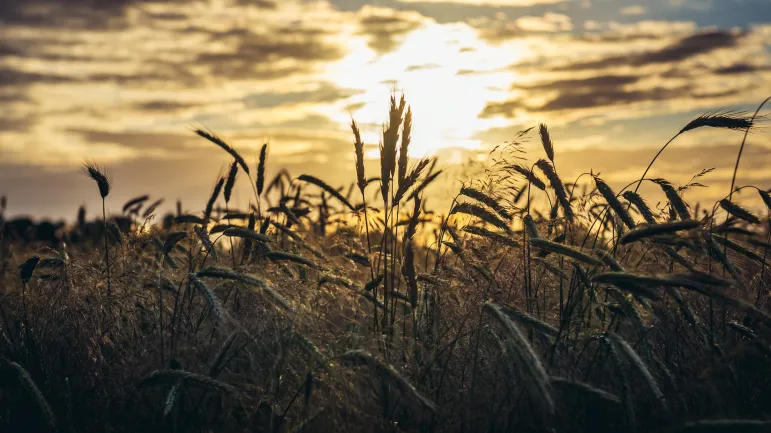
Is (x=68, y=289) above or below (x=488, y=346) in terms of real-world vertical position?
above

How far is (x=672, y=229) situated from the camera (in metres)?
3.27

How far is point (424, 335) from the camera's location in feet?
14.8

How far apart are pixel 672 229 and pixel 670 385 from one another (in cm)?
107

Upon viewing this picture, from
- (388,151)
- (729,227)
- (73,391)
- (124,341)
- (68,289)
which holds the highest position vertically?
(388,151)

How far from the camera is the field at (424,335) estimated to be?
3465mm

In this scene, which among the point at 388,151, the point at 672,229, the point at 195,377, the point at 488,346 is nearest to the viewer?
the point at 672,229

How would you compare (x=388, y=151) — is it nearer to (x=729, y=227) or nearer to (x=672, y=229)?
(x=672, y=229)

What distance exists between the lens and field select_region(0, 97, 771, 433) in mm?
→ 3465

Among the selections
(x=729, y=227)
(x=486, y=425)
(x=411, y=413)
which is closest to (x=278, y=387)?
(x=411, y=413)

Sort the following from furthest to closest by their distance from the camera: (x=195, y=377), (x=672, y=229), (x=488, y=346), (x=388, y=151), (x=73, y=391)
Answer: (x=73, y=391) < (x=488, y=346) < (x=388, y=151) < (x=195, y=377) < (x=672, y=229)

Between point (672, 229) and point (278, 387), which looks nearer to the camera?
point (672, 229)

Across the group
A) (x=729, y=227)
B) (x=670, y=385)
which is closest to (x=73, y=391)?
(x=670, y=385)

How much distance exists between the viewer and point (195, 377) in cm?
350

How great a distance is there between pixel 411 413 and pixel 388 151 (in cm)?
147
